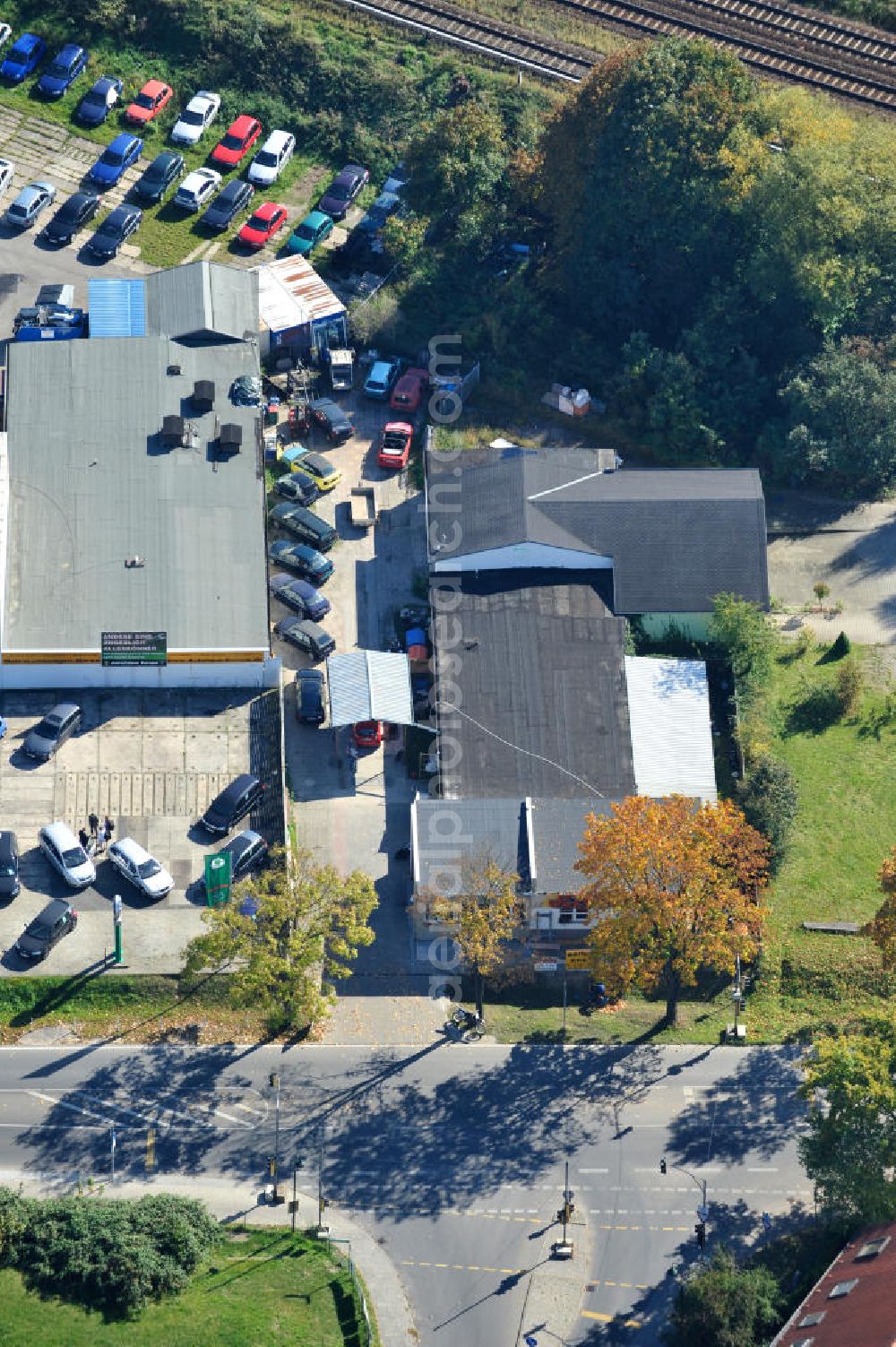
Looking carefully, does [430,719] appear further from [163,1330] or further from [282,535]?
[163,1330]

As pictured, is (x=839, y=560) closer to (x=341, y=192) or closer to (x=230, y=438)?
(x=230, y=438)

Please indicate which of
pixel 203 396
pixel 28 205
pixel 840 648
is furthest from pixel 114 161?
pixel 840 648

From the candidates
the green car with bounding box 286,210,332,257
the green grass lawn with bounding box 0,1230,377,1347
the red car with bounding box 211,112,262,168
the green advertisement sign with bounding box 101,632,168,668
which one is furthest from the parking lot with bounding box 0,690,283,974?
the red car with bounding box 211,112,262,168

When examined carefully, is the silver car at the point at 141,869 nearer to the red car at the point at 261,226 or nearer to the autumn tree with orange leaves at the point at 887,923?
the autumn tree with orange leaves at the point at 887,923

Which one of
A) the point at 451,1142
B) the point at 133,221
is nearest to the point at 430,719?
the point at 451,1142

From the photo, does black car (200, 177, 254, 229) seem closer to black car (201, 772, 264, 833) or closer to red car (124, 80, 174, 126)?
red car (124, 80, 174, 126)

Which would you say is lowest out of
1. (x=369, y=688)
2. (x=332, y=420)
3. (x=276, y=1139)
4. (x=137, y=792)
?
(x=276, y=1139)
